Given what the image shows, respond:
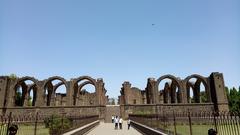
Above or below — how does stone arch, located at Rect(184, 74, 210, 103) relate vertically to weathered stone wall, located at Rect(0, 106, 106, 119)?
above

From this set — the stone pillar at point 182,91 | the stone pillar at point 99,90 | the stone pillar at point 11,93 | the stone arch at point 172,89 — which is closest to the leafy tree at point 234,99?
the stone arch at point 172,89

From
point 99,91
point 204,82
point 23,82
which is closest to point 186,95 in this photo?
point 204,82

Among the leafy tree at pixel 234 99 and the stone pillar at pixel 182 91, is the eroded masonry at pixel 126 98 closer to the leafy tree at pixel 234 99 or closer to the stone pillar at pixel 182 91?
the stone pillar at pixel 182 91

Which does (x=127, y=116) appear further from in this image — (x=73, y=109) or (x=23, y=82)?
(x=23, y=82)

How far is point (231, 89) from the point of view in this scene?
170ft

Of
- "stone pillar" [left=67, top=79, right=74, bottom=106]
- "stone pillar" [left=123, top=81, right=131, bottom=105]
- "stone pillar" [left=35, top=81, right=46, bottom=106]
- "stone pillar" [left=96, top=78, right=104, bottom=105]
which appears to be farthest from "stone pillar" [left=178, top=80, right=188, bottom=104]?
"stone pillar" [left=35, top=81, right=46, bottom=106]

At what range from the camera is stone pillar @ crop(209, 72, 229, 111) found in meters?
33.1

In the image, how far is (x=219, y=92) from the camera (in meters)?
33.5

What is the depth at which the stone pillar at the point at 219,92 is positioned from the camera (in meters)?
33.1

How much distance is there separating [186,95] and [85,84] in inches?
754

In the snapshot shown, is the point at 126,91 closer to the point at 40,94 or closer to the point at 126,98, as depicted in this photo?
the point at 126,98

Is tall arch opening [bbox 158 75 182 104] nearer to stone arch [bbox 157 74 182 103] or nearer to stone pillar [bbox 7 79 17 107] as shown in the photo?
stone arch [bbox 157 74 182 103]

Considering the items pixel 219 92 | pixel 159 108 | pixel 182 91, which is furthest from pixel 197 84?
pixel 159 108

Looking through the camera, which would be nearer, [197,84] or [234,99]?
[197,84]
